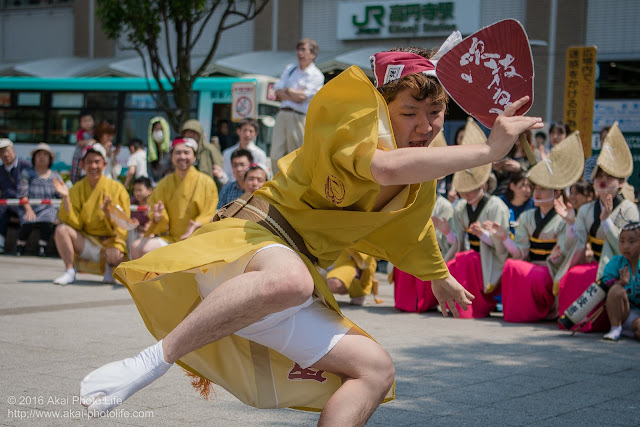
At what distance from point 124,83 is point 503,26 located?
1605cm

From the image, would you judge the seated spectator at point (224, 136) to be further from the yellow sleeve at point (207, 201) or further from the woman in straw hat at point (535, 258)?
the woman in straw hat at point (535, 258)

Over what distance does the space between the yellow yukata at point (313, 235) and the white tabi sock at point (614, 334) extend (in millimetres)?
3685

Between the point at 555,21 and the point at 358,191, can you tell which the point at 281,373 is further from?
the point at 555,21

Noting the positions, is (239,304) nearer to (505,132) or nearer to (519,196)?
(505,132)

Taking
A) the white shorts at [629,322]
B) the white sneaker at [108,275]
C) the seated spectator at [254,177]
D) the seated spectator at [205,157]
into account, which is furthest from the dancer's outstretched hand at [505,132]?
the seated spectator at [205,157]

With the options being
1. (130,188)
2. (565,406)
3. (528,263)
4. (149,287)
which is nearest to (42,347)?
(149,287)

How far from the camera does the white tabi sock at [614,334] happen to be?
20.6 feet

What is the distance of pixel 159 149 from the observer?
1373 cm

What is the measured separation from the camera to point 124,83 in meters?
17.8

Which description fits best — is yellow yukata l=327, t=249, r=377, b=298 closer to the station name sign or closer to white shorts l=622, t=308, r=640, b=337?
white shorts l=622, t=308, r=640, b=337

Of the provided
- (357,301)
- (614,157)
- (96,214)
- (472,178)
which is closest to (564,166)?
(614,157)

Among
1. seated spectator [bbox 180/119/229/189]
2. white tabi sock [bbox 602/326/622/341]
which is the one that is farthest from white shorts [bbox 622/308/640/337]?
seated spectator [bbox 180/119/229/189]

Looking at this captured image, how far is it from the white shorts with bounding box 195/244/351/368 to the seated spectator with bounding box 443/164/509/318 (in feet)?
16.4

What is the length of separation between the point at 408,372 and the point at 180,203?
4.17 m
